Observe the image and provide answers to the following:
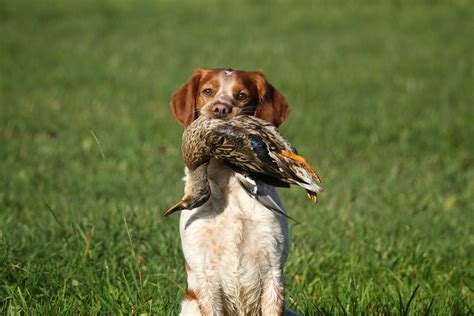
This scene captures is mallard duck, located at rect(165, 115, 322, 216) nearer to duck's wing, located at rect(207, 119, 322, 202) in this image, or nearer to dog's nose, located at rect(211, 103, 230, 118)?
duck's wing, located at rect(207, 119, 322, 202)

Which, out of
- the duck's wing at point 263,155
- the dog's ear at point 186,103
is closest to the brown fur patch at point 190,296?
the duck's wing at point 263,155

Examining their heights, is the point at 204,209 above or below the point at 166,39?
above

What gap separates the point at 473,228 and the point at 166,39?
11.4 meters

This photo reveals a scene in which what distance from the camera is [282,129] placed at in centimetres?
1044

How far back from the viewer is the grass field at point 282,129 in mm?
4934

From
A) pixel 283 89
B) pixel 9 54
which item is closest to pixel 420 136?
pixel 283 89

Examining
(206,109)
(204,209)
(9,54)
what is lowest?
(9,54)

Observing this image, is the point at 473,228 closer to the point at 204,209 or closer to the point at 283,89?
the point at 204,209

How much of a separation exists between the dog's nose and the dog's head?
0.34 ft

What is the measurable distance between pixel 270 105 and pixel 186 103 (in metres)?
0.50

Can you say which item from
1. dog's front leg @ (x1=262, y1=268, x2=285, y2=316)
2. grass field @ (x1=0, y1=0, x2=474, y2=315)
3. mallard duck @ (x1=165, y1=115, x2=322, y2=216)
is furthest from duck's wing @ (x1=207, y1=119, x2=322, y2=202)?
grass field @ (x1=0, y1=0, x2=474, y2=315)

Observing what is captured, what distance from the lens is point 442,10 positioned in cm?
2067

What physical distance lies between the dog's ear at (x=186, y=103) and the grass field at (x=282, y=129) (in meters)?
0.71

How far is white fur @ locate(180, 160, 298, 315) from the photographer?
386 centimetres
